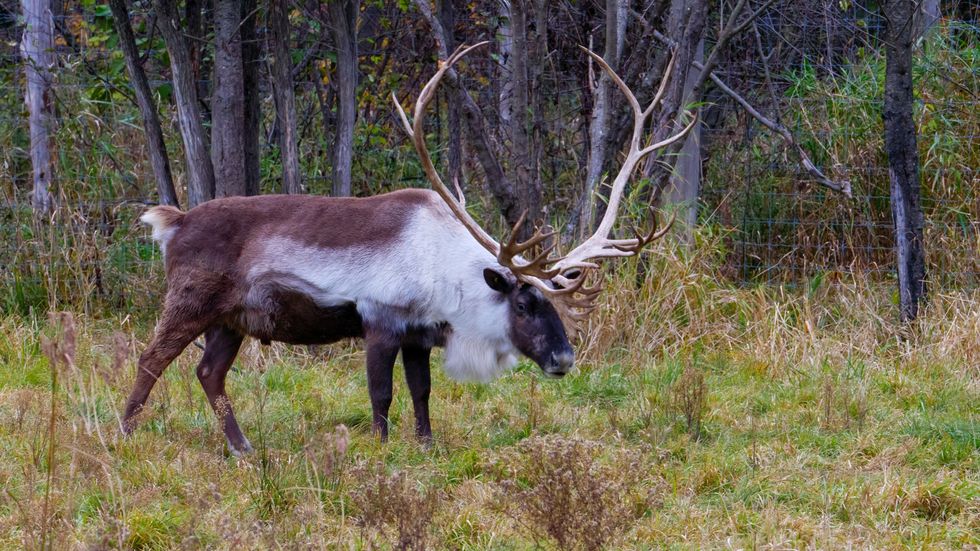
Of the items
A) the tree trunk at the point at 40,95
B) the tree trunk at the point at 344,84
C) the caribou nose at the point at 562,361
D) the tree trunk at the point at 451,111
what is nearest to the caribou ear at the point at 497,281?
the caribou nose at the point at 562,361

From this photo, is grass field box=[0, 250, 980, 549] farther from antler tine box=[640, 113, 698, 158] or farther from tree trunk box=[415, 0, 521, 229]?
antler tine box=[640, 113, 698, 158]

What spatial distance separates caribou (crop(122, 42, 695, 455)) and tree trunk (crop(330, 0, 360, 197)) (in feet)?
5.59

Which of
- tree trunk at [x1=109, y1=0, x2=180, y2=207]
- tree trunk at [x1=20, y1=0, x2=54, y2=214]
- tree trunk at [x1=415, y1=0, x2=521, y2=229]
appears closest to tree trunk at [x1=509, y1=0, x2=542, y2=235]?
tree trunk at [x1=415, y1=0, x2=521, y2=229]

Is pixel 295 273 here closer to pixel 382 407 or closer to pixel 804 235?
pixel 382 407

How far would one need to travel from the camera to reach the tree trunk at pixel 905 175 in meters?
6.41

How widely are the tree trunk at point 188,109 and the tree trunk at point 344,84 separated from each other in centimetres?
81

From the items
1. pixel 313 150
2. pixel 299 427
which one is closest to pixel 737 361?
pixel 299 427

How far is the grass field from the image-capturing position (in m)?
3.39

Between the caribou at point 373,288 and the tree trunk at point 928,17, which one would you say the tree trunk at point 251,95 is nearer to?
the caribou at point 373,288

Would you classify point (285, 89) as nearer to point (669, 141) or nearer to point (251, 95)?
point (251, 95)

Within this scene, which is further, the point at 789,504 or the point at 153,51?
the point at 153,51

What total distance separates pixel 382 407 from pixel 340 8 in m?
2.85

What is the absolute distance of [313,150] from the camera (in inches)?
319

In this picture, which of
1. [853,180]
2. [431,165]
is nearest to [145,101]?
[431,165]
